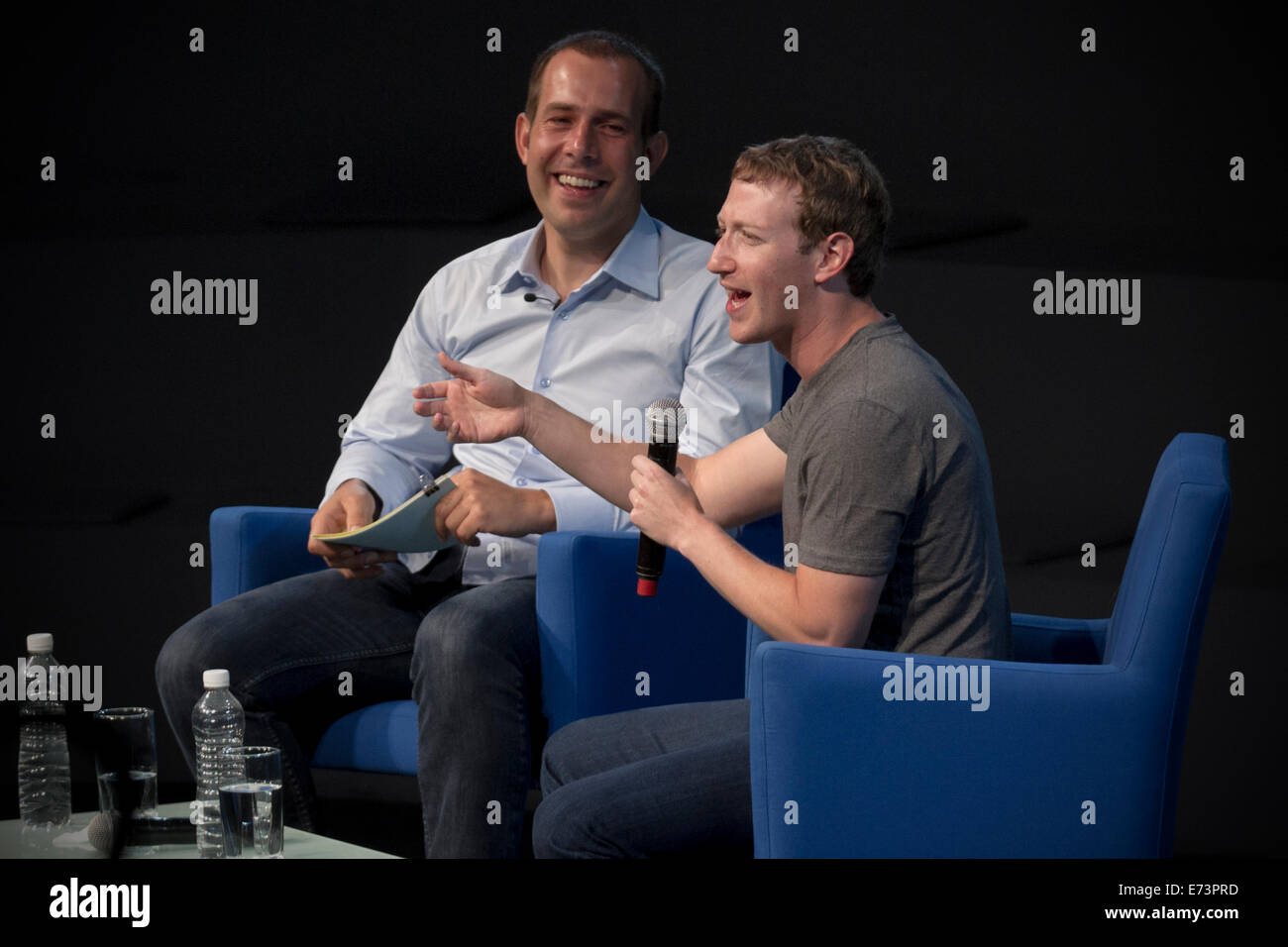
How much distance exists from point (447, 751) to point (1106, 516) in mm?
1807

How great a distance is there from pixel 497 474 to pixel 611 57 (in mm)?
808

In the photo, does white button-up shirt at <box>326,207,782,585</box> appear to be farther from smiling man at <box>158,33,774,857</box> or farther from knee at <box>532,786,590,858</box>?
knee at <box>532,786,590,858</box>

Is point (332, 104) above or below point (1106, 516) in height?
above

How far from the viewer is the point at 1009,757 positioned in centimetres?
162

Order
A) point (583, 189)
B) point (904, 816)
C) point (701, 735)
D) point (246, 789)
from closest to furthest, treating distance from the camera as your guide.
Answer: point (904, 816) → point (246, 789) → point (701, 735) → point (583, 189)

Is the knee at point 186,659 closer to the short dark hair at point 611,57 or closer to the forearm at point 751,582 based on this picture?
the forearm at point 751,582

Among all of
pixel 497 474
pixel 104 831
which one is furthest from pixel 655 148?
pixel 104 831

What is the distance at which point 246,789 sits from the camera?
1760mm

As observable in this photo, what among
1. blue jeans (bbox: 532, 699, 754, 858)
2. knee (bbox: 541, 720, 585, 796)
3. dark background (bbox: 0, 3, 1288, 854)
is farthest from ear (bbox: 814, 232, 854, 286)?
dark background (bbox: 0, 3, 1288, 854)

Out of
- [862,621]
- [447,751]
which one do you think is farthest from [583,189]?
[862,621]

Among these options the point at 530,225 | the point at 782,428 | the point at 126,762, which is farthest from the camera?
the point at 530,225

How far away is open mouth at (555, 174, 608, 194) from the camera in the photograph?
8.64ft

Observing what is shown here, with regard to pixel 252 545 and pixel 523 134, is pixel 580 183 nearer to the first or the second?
pixel 523 134
